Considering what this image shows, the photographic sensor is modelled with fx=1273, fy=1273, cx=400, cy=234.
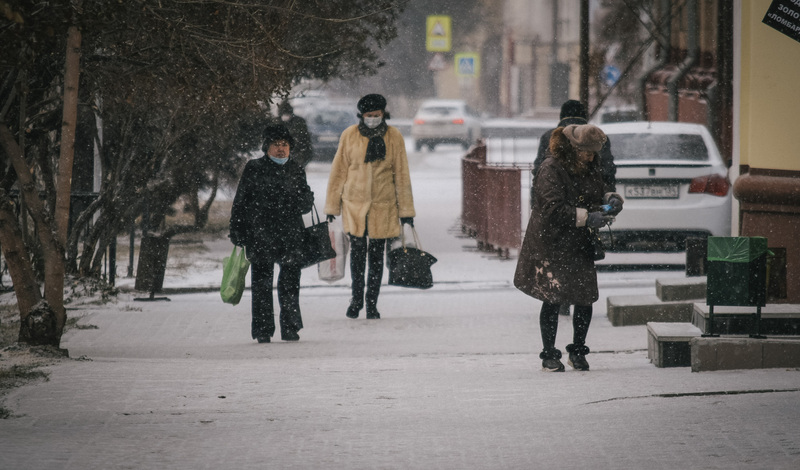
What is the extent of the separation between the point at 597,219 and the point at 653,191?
19.7 ft

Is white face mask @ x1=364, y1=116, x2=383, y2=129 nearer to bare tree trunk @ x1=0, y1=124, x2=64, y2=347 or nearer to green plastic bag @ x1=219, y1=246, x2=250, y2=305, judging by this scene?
green plastic bag @ x1=219, y1=246, x2=250, y2=305

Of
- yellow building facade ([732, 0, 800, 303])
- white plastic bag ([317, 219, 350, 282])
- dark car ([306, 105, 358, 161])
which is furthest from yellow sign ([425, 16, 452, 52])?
yellow building facade ([732, 0, 800, 303])

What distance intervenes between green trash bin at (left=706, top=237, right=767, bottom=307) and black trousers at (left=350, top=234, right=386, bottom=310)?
11.9 ft

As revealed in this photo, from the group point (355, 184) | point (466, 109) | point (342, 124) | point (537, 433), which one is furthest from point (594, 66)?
point (537, 433)

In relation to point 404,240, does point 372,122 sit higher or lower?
higher

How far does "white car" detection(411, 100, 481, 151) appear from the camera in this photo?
41.7m

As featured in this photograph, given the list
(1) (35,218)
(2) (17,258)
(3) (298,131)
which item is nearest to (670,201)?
(3) (298,131)

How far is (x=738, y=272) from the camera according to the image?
7.24 meters

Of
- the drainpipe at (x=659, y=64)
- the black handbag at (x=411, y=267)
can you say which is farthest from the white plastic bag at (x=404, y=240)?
the drainpipe at (x=659, y=64)

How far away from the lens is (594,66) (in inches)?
1254

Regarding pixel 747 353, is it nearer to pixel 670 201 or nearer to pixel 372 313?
pixel 372 313

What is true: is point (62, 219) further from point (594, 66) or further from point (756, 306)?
point (594, 66)

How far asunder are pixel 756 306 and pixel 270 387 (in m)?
2.82

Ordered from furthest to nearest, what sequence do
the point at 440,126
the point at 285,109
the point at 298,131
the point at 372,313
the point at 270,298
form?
the point at 440,126 → the point at 298,131 → the point at 285,109 → the point at 372,313 → the point at 270,298
